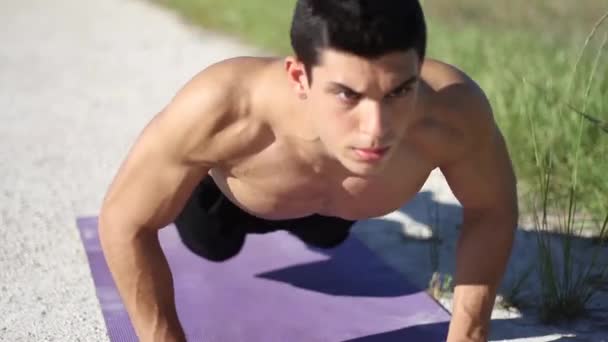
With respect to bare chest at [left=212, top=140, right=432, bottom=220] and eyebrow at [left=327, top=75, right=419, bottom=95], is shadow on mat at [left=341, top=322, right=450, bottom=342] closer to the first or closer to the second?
bare chest at [left=212, top=140, right=432, bottom=220]

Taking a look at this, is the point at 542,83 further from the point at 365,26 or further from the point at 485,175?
the point at 365,26

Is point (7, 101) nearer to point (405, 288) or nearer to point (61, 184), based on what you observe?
point (61, 184)

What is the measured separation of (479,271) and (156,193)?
2.52 ft

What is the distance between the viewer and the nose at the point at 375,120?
1.78m

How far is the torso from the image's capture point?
206 cm

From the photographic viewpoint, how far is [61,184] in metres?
3.85

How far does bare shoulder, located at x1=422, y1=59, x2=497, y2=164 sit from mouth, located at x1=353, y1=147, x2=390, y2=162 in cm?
25

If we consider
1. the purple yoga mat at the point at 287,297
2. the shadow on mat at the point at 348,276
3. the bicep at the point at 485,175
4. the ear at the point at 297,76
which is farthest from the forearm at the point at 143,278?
the shadow on mat at the point at 348,276

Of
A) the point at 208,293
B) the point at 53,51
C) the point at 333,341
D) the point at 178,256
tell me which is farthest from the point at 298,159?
the point at 53,51

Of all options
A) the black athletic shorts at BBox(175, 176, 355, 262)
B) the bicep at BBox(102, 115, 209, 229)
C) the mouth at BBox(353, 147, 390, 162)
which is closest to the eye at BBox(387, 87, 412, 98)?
the mouth at BBox(353, 147, 390, 162)

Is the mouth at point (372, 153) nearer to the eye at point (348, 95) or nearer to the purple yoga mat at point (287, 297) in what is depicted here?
the eye at point (348, 95)

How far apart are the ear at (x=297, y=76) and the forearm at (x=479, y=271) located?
56cm

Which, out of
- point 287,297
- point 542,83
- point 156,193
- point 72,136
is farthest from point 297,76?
point 72,136

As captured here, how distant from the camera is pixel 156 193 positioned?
2.06m
